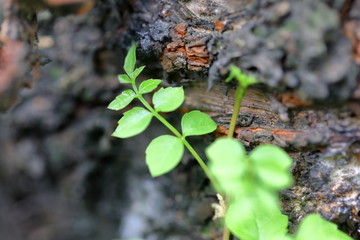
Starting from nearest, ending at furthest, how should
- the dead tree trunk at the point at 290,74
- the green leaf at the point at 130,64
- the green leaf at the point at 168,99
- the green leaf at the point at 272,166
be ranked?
the green leaf at the point at 272,166 → the dead tree trunk at the point at 290,74 → the green leaf at the point at 168,99 → the green leaf at the point at 130,64

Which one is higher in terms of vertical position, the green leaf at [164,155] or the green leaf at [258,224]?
the green leaf at [164,155]

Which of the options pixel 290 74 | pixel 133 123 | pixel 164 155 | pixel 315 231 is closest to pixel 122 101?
pixel 133 123

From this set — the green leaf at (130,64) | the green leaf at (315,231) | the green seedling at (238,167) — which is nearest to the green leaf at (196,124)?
the green seedling at (238,167)

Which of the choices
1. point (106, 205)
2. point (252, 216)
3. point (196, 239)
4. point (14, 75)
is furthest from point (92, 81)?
point (252, 216)

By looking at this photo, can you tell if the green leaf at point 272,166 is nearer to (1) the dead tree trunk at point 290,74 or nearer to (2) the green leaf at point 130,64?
(1) the dead tree trunk at point 290,74

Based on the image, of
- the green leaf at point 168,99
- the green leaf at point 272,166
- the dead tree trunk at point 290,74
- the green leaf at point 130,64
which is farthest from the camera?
the green leaf at point 130,64

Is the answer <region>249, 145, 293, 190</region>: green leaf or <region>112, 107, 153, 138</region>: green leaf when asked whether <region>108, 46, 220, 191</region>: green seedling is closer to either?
<region>112, 107, 153, 138</region>: green leaf

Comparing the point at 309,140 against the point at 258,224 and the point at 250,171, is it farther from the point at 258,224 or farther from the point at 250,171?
the point at 250,171
